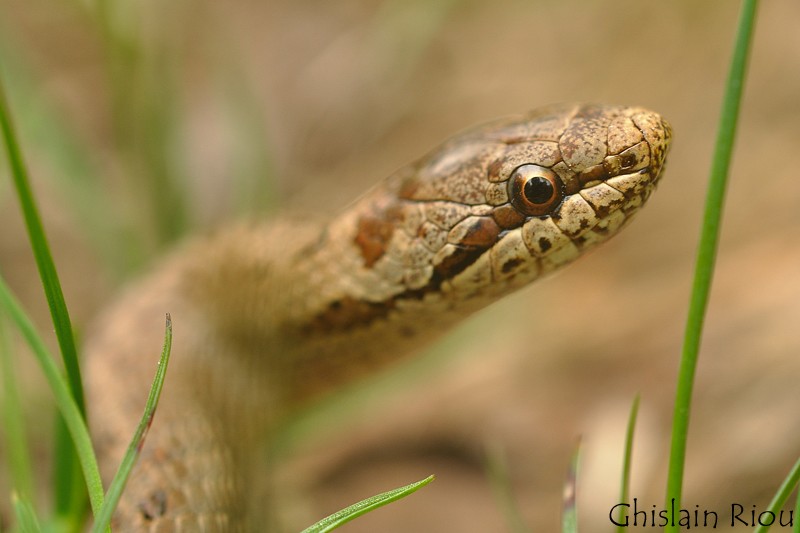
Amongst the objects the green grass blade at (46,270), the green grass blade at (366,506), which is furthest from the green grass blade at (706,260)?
the green grass blade at (46,270)

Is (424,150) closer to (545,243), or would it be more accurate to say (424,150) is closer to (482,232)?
(482,232)

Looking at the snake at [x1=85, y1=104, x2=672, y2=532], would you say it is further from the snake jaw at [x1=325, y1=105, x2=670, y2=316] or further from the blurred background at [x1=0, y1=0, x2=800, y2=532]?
the blurred background at [x1=0, y1=0, x2=800, y2=532]

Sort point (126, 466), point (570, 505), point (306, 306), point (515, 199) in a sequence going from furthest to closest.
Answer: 1. point (306, 306)
2. point (515, 199)
3. point (570, 505)
4. point (126, 466)

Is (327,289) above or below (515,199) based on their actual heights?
above

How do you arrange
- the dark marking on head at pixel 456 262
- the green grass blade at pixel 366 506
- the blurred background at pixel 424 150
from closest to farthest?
the green grass blade at pixel 366 506 < the dark marking on head at pixel 456 262 < the blurred background at pixel 424 150

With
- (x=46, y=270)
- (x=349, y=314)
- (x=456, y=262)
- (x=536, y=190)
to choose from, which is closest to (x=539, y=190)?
(x=536, y=190)

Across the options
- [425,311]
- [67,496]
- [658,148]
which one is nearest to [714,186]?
[658,148]

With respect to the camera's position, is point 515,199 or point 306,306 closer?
point 515,199

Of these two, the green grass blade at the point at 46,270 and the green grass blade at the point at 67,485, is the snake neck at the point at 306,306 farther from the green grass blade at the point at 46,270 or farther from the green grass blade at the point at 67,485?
the green grass blade at the point at 46,270
